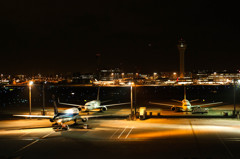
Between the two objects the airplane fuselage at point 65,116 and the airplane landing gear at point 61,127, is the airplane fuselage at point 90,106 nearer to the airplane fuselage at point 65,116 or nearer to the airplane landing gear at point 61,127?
the airplane fuselage at point 65,116

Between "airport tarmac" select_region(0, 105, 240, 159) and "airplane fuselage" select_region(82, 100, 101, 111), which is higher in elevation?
"airplane fuselage" select_region(82, 100, 101, 111)

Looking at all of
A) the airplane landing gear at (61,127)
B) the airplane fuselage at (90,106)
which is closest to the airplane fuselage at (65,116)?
the airplane landing gear at (61,127)

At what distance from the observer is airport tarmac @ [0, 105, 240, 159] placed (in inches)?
1027

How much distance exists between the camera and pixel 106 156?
25.3m

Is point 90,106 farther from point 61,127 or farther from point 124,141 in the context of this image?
point 124,141

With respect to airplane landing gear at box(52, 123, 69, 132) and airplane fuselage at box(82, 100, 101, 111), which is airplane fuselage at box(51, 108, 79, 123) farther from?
airplane fuselage at box(82, 100, 101, 111)

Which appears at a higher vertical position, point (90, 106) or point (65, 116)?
point (65, 116)

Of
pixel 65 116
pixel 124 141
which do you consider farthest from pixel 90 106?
pixel 124 141

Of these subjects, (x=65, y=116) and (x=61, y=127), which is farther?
(x=65, y=116)

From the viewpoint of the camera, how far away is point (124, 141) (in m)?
31.4

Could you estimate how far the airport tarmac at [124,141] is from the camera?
85.6 feet

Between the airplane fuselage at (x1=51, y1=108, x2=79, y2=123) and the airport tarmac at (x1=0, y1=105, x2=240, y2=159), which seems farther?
the airplane fuselage at (x1=51, y1=108, x2=79, y2=123)

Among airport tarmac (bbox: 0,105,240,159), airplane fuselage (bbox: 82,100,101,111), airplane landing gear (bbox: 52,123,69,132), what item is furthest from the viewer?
airplane fuselage (bbox: 82,100,101,111)

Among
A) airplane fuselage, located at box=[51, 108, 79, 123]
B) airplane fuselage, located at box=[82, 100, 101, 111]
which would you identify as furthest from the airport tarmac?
airplane fuselage, located at box=[82, 100, 101, 111]
